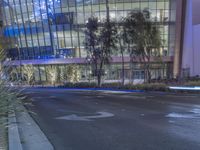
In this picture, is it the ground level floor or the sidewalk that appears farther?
the ground level floor

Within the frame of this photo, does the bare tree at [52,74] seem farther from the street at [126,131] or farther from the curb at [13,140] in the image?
the curb at [13,140]

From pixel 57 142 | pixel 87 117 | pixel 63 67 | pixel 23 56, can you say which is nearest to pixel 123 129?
pixel 57 142

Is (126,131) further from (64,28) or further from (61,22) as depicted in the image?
(61,22)

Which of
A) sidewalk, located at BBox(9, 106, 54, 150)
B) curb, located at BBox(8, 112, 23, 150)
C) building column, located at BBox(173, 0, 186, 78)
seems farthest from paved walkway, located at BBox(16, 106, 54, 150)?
building column, located at BBox(173, 0, 186, 78)

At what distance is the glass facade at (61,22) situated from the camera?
2147 inches

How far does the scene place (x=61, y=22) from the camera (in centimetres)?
5688

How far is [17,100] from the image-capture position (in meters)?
7.90

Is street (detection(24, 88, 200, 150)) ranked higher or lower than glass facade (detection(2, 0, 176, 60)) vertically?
lower

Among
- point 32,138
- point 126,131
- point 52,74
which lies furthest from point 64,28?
point 32,138

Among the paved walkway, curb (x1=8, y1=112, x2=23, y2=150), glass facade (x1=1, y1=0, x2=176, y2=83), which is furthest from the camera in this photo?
glass facade (x1=1, y1=0, x2=176, y2=83)

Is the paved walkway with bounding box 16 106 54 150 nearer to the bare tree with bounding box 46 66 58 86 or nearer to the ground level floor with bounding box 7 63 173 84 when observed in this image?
the ground level floor with bounding box 7 63 173 84

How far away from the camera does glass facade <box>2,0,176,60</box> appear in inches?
2147

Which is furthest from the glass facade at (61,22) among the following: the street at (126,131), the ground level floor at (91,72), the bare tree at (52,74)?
the street at (126,131)

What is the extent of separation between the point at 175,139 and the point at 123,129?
1.94m
